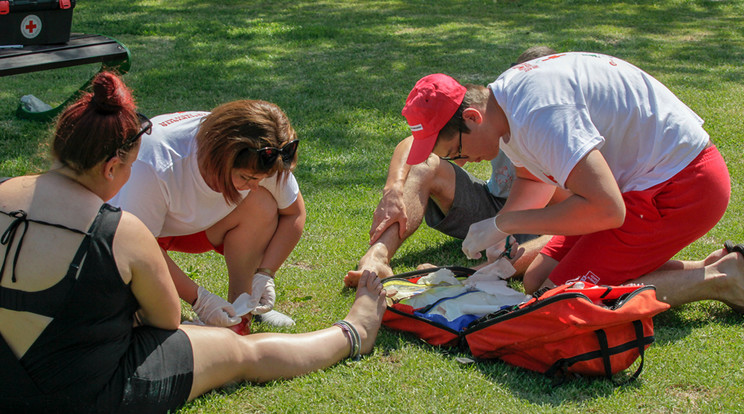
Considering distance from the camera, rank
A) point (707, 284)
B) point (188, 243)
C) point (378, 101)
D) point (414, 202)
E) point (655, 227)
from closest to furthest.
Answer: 1. point (655, 227)
2. point (707, 284)
3. point (188, 243)
4. point (414, 202)
5. point (378, 101)

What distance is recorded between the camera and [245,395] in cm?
251

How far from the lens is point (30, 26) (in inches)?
213

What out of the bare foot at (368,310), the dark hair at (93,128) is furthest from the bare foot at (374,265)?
the dark hair at (93,128)

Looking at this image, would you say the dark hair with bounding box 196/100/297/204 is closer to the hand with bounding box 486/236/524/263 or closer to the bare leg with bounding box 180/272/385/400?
the bare leg with bounding box 180/272/385/400

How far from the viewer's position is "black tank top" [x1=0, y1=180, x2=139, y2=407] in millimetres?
1975

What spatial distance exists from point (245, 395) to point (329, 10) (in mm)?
9647

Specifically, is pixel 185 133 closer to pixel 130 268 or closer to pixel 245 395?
pixel 130 268

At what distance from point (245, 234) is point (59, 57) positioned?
3.16 m

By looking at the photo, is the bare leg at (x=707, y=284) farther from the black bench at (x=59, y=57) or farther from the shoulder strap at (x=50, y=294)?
the black bench at (x=59, y=57)

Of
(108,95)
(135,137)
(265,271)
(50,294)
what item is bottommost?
(265,271)

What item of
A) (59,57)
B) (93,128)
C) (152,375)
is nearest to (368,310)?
(152,375)

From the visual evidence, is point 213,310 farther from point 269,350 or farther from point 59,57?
point 59,57

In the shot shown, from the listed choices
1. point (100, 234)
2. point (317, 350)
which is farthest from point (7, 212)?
point (317, 350)

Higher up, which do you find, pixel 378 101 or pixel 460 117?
pixel 460 117
